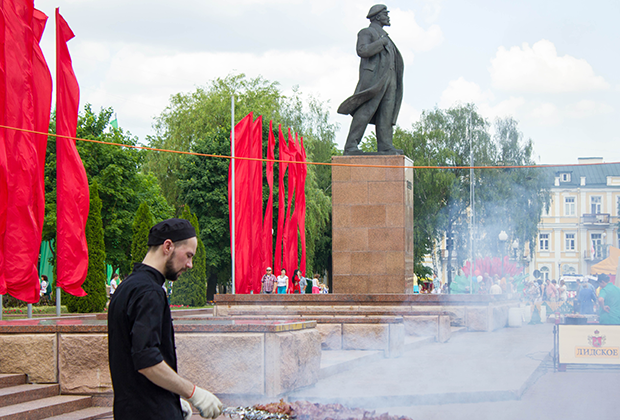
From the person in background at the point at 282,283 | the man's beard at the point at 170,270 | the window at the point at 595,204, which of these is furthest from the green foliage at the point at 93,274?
the window at the point at 595,204

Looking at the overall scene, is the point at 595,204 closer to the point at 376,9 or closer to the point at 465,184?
the point at 465,184

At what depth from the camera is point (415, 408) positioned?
694 centimetres

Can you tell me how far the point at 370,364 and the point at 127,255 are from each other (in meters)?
28.9

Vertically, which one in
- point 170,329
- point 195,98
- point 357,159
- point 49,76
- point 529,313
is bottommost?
point 529,313

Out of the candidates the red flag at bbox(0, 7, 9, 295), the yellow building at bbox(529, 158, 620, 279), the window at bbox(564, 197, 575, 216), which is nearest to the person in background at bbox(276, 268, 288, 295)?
the red flag at bbox(0, 7, 9, 295)

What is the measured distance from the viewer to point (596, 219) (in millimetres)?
66812

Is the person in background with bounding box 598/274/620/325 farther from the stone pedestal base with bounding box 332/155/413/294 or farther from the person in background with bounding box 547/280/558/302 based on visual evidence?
the person in background with bounding box 547/280/558/302

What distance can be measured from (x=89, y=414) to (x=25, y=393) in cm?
65

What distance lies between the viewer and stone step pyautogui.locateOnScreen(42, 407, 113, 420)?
6.45m

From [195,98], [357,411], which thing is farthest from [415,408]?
[195,98]

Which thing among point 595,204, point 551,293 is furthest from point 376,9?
point 595,204

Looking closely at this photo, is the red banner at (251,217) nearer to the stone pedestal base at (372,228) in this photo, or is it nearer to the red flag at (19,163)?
the stone pedestal base at (372,228)

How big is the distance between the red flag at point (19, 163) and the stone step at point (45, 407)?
4462 mm

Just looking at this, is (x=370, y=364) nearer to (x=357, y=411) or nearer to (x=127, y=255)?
(x=357, y=411)
